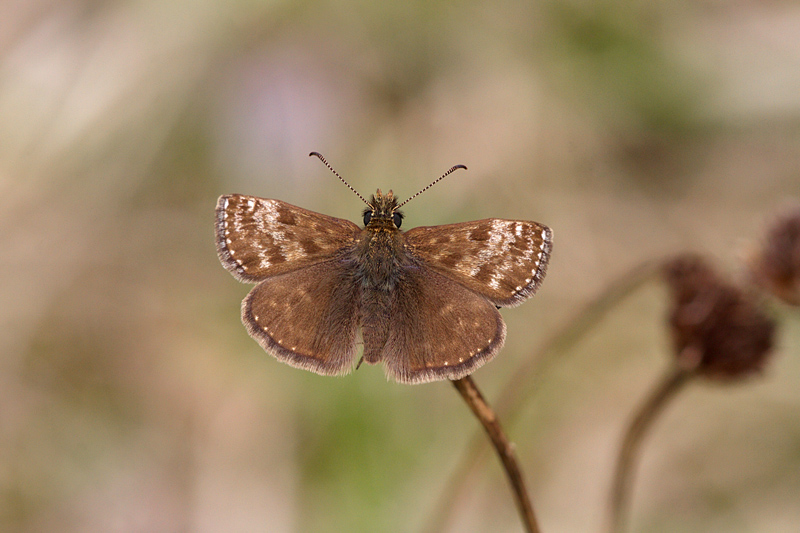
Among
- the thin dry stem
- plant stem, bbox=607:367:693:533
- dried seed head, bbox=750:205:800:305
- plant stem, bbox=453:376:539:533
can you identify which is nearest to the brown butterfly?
plant stem, bbox=453:376:539:533

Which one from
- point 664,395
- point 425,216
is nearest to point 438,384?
point 425,216

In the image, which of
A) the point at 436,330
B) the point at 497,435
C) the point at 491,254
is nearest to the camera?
the point at 497,435

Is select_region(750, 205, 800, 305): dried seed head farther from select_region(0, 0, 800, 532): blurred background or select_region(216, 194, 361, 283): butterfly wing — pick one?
select_region(216, 194, 361, 283): butterfly wing

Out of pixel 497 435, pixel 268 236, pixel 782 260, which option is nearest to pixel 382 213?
pixel 268 236

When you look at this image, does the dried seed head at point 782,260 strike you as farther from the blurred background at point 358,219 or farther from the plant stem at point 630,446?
the plant stem at point 630,446

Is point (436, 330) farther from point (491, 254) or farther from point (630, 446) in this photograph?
point (630, 446)

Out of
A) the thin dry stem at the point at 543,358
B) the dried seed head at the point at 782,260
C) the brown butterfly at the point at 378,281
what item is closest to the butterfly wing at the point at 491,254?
the brown butterfly at the point at 378,281
